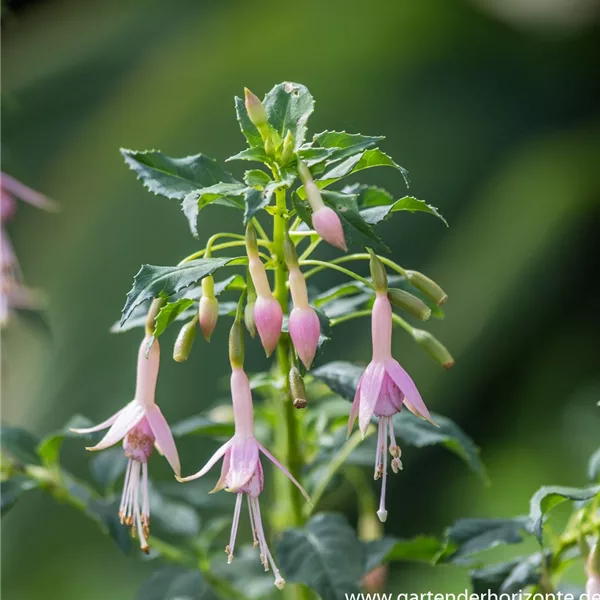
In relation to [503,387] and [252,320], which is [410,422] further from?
[503,387]

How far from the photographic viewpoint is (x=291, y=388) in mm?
580

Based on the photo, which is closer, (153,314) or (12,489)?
(153,314)

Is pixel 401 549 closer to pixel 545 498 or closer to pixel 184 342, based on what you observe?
pixel 545 498

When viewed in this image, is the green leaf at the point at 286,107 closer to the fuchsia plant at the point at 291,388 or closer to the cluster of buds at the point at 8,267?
the fuchsia plant at the point at 291,388

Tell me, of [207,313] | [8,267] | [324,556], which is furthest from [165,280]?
[8,267]

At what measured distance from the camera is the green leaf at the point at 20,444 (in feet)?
2.65

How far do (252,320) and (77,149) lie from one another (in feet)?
5.20

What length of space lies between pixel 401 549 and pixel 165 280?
0.32m

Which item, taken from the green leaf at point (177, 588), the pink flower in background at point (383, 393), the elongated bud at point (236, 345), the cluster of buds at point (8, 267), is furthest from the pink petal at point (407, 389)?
the cluster of buds at point (8, 267)

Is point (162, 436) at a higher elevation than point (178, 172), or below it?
below

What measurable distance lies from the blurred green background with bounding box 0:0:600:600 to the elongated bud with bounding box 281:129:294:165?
966 mm

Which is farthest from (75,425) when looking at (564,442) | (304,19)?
(304,19)

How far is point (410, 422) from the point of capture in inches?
29.8

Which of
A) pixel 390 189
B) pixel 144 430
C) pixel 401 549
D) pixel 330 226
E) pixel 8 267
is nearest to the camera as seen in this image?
pixel 330 226
